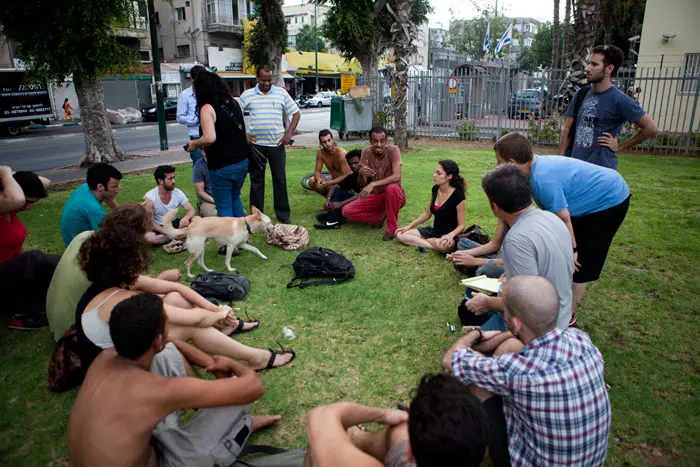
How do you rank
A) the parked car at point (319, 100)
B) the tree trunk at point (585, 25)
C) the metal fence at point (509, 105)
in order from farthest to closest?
the parked car at point (319, 100) < the metal fence at point (509, 105) < the tree trunk at point (585, 25)

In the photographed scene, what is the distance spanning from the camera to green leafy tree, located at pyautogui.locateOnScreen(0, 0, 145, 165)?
10.3 meters

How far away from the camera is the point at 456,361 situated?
2.15 metres

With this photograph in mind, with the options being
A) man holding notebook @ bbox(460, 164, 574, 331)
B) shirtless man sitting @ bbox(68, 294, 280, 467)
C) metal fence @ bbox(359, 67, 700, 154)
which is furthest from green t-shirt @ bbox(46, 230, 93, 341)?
metal fence @ bbox(359, 67, 700, 154)

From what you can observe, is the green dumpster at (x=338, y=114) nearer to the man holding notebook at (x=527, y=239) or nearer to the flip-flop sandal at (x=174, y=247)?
the flip-flop sandal at (x=174, y=247)

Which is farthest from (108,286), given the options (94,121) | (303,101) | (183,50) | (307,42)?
(307,42)

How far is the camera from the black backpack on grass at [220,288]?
4547 mm

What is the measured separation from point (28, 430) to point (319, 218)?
184 inches

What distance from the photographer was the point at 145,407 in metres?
2.00

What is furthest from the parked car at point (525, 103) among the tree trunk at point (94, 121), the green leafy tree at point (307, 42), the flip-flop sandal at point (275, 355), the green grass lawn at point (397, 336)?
the green leafy tree at point (307, 42)

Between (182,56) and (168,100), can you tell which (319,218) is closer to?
(168,100)

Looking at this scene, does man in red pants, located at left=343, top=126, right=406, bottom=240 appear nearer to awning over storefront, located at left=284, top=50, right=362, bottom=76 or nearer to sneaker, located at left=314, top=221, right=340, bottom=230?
sneaker, located at left=314, top=221, right=340, bottom=230

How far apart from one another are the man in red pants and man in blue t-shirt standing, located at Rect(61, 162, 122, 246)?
10.4 feet

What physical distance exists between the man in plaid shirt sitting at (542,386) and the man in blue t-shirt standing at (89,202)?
12.0ft

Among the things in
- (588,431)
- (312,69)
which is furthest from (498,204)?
(312,69)
